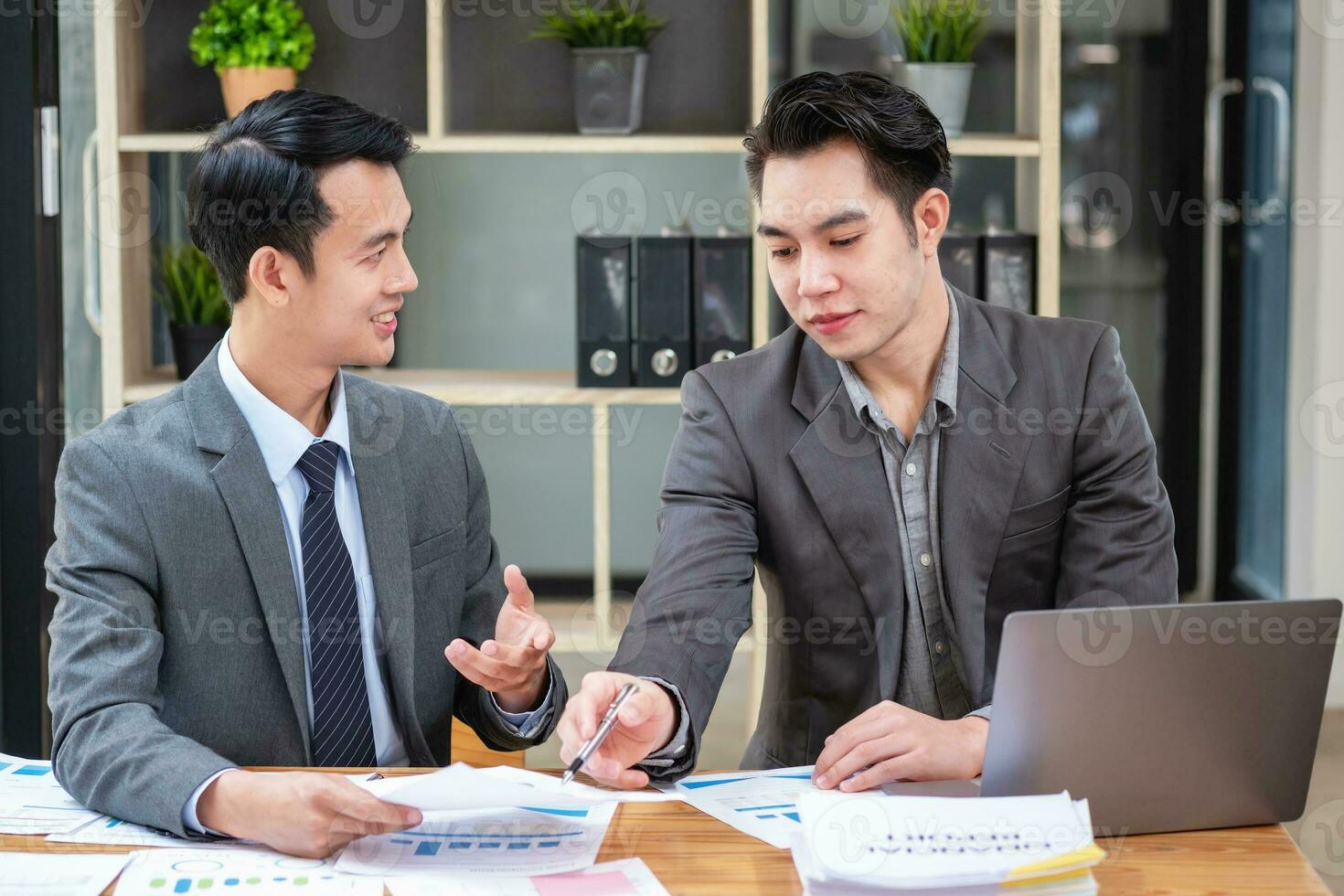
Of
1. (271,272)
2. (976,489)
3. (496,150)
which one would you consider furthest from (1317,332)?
(271,272)

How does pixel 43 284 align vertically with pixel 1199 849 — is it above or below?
above

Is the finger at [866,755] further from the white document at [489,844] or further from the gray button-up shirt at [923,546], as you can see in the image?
the gray button-up shirt at [923,546]

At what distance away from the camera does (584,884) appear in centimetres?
120

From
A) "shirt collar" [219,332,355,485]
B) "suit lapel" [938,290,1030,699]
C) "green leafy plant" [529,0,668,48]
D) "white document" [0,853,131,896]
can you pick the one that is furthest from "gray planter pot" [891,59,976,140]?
"white document" [0,853,131,896]

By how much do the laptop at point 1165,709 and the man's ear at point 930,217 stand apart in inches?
27.7

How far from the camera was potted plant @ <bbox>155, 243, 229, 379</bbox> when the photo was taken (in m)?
2.85

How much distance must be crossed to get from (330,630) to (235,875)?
451mm

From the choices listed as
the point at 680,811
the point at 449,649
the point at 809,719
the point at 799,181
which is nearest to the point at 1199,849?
the point at 680,811

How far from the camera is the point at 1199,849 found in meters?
1.28

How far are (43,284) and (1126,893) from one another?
2.29 meters

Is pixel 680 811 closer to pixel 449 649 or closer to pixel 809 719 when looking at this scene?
pixel 449 649

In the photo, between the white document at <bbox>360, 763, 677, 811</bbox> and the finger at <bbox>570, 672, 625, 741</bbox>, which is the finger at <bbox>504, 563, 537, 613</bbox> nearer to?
the finger at <bbox>570, 672, 625, 741</bbox>

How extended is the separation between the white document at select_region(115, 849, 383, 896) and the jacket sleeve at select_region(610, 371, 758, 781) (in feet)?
1.21

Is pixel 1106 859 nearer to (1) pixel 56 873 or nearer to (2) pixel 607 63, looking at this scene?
(1) pixel 56 873
